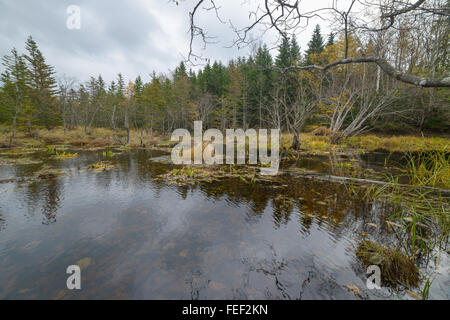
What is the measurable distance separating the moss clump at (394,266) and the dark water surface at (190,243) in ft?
0.56

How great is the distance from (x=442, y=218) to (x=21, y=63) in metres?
37.1

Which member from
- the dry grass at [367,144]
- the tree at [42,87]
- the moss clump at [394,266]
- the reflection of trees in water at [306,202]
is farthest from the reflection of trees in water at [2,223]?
the tree at [42,87]

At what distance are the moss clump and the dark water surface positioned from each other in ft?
0.56

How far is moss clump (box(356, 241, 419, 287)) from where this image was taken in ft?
7.47

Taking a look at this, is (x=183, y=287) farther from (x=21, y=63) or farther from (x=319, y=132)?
(x=21, y=63)

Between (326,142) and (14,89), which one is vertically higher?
(14,89)

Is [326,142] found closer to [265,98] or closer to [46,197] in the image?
[265,98]

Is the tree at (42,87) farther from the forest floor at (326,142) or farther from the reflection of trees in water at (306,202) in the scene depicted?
the reflection of trees in water at (306,202)

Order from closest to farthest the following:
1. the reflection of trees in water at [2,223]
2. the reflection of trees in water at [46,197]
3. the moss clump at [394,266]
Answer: the moss clump at [394,266] → the reflection of trees in water at [2,223] → the reflection of trees in water at [46,197]

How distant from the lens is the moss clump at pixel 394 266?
2.28m

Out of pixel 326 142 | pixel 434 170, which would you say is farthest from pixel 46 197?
pixel 326 142

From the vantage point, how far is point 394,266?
241 centimetres

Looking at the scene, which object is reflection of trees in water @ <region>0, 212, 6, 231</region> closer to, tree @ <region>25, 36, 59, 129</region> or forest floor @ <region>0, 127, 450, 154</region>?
forest floor @ <region>0, 127, 450, 154</region>

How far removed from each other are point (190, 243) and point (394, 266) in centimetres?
318
